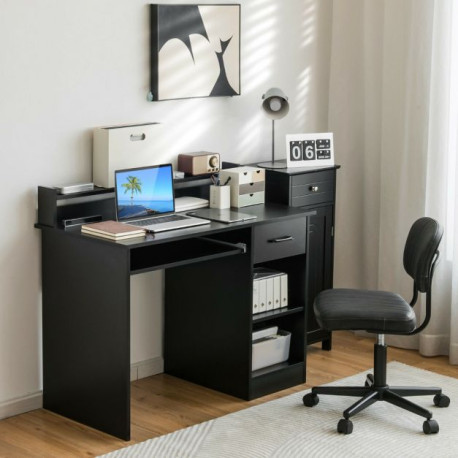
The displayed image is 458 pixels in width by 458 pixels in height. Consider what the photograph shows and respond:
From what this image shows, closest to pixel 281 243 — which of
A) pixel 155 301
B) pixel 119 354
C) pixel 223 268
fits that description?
pixel 223 268

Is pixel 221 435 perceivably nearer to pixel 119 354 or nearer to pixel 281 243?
pixel 119 354

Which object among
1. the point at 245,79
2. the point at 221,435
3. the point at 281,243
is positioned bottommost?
the point at 221,435

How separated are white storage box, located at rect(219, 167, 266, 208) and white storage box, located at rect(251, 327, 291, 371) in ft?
1.95

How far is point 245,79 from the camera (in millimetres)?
4750

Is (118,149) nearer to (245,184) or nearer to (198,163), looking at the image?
(198,163)

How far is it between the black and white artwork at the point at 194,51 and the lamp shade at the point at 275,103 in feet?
0.49

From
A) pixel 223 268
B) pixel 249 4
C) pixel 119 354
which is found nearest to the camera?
pixel 119 354

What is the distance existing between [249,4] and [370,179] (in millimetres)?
1120

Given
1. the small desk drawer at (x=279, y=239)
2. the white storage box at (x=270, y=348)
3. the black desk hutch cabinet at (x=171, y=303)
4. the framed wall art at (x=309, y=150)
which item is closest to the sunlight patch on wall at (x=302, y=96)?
the framed wall art at (x=309, y=150)

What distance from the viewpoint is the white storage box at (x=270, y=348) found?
4363 millimetres

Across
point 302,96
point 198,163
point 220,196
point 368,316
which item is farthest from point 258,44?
point 368,316

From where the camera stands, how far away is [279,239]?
431 centimetres

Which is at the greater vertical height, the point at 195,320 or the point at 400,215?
the point at 400,215

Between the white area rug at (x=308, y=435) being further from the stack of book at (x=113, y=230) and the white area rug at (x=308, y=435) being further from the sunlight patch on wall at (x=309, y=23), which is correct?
the sunlight patch on wall at (x=309, y=23)
